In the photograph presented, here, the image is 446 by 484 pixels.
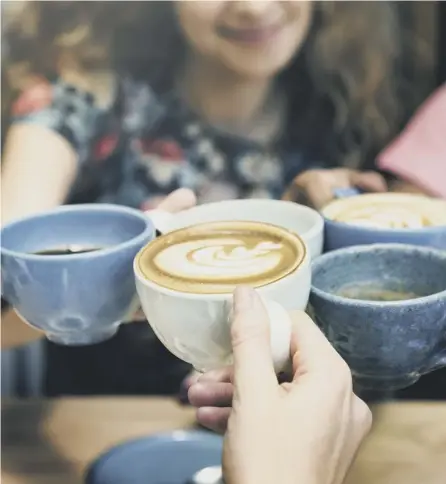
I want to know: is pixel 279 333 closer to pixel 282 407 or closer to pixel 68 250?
pixel 282 407

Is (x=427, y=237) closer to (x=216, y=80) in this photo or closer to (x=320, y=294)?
(x=320, y=294)

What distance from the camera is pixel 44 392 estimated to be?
2.00 ft

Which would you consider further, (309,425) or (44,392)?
(44,392)

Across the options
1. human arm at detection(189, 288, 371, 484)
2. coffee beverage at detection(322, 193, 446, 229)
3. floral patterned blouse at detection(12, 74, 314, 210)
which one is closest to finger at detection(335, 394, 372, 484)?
human arm at detection(189, 288, 371, 484)

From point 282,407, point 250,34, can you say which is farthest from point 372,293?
point 250,34

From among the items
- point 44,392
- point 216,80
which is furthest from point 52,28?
point 44,392

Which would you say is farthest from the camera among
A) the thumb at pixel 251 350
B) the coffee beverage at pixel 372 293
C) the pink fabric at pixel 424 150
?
the pink fabric at pixel 424 150

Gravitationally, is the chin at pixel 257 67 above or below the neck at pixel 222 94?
above

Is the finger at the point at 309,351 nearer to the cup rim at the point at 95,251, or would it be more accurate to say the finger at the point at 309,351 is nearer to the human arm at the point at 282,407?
the human arm at the point at 282,407

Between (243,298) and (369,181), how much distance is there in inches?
10.0

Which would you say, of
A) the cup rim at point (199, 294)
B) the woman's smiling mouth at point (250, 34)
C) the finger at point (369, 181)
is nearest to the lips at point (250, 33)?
the woman's smiling mouth at point (250, 34)

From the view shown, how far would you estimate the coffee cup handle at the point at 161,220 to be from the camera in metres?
0.43

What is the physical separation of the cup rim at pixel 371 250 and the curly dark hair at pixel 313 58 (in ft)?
0.54

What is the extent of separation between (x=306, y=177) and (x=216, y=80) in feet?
0.32
